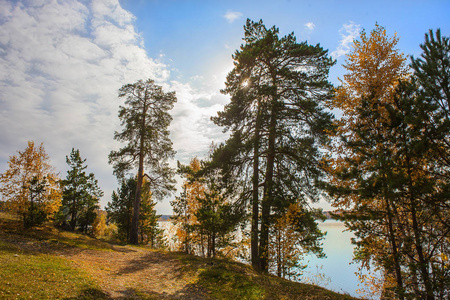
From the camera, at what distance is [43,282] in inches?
258

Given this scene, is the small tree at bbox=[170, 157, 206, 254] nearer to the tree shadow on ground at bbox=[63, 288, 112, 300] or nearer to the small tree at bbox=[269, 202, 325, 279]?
the small tree at bbox=[269, 202, 325, 279]

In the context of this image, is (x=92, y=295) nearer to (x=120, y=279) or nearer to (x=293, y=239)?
(x=120, y=279)

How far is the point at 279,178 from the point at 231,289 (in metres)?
6.79

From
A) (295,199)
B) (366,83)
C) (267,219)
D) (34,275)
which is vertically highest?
(366,83)

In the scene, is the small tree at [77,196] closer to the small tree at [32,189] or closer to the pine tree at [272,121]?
the small tree at [32,189]

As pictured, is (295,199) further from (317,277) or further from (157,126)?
(157,126)

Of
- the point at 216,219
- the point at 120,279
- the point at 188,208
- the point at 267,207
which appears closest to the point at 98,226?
the point at 188,208

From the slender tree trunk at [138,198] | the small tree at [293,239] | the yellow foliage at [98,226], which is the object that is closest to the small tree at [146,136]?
the slender tree trunk at [138,198]

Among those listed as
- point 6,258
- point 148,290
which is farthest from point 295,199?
point 6,258

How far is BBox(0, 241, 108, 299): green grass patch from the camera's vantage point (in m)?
5.67

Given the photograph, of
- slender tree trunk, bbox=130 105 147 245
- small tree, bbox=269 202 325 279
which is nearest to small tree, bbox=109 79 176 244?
slender tree trunk, bbox=130 105 147 245

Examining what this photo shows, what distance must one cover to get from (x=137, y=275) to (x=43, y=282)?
4100 millimetres

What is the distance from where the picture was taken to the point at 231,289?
8.61m

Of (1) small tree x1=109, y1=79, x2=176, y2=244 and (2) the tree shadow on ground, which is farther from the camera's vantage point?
(1) small tree x1=109, y1=79, x2=176, y2=244
